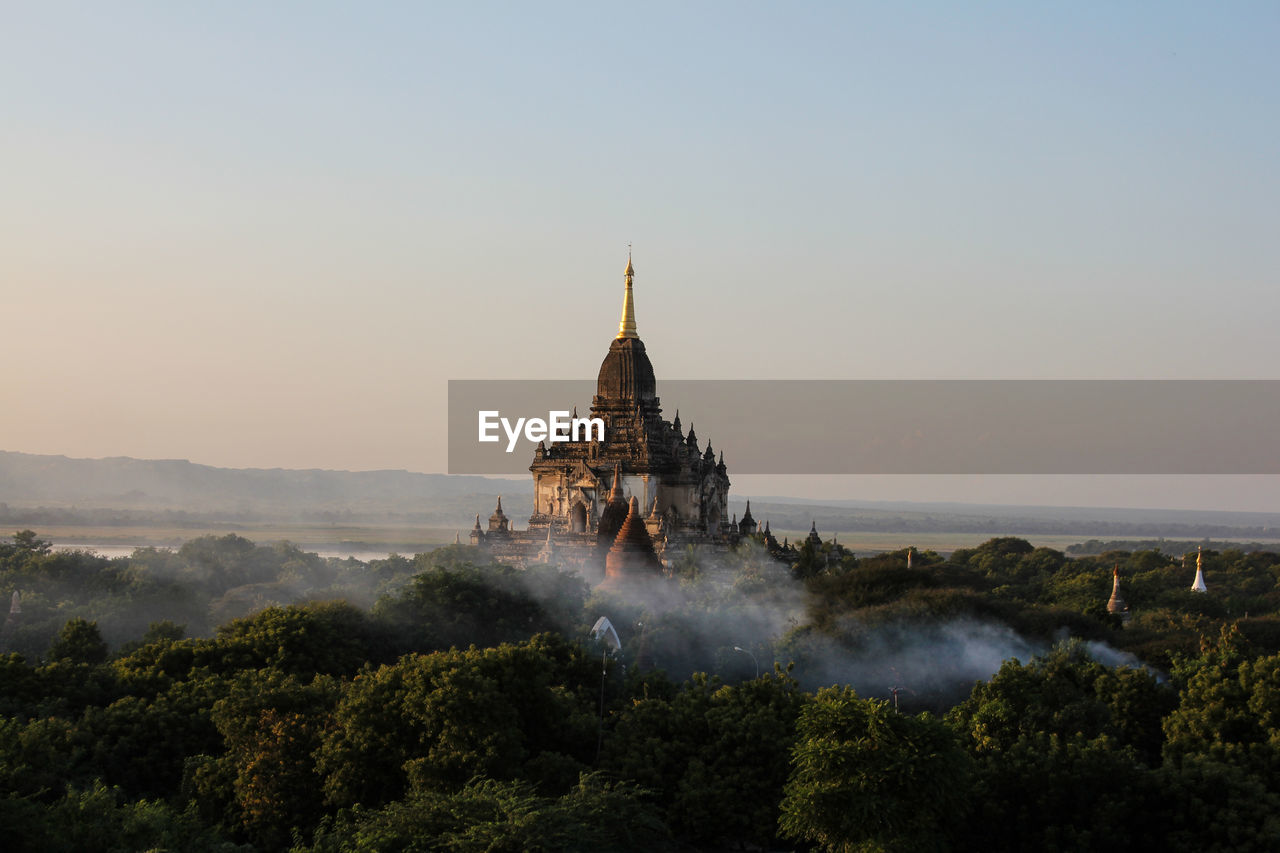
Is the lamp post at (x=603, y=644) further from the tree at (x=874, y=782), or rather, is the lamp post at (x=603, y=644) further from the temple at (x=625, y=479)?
the temple at (x=625, y=479)

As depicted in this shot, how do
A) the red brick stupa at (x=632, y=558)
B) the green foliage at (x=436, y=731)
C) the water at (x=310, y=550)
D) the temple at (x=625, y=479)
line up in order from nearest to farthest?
the green foliage at (x=436, y=731) → the red brick stupa at (x=632, y=558) → the temple at (x=625, y=479) → the water at (x=310, y=550)

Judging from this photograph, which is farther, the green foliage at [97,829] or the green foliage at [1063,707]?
the green foliage at [1063,707]

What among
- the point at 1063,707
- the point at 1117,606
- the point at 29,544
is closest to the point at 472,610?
the point at 1063,707

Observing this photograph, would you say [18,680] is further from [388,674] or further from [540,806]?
[540,806]

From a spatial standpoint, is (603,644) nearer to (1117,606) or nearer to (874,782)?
(874,782)

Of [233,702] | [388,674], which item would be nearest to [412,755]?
[388,674]

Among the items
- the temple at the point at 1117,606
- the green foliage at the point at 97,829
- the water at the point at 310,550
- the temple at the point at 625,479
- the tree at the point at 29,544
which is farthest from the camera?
the water at the point at 310,550

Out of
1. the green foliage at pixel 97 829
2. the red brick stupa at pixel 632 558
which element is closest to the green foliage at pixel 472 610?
the red brick stupa at pixel 632 558
